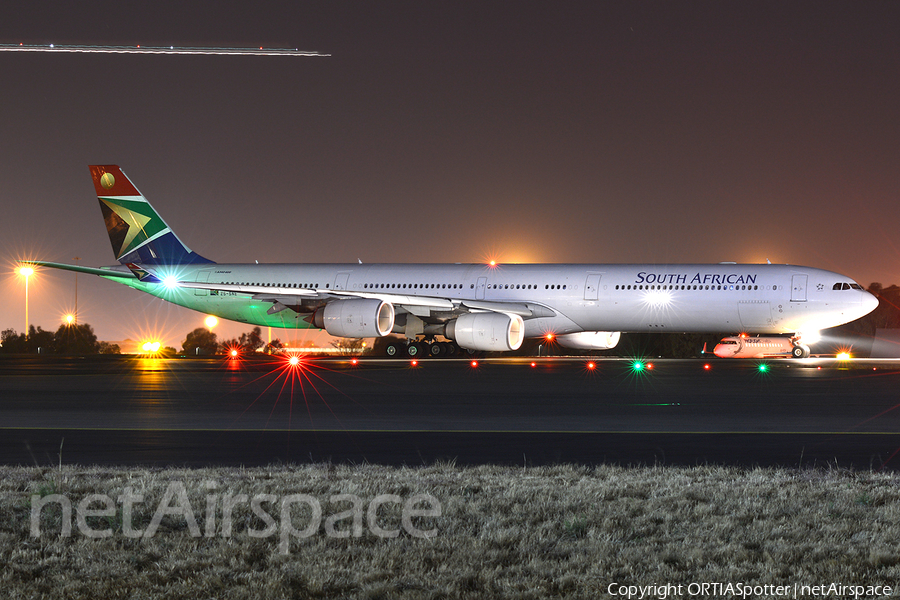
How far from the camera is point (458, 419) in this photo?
14891mm

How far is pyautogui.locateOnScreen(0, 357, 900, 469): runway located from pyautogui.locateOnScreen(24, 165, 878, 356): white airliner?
8.53 m

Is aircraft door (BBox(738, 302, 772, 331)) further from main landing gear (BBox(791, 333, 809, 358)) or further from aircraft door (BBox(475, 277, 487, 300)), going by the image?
aircraft door (BBox(475, 277, 487, 300))

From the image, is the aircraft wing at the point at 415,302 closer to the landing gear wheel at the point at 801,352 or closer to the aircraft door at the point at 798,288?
the aircraft door at the point at 798,288

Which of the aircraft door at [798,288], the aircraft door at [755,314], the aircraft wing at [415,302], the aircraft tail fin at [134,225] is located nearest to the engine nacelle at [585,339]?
the aircraft wing at [415,302]

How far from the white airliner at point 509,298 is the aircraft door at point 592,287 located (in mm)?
39

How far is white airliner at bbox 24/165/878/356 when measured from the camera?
34125mm

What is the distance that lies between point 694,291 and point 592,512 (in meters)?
29.0

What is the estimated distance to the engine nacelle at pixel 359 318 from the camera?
3469 cm

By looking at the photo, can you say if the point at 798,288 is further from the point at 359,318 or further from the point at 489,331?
the point at 359,318

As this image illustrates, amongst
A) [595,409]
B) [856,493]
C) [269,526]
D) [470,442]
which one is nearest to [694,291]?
[595,409]

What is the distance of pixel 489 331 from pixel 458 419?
1848cm

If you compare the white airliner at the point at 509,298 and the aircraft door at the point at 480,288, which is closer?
the white airliner at the point at 509,298

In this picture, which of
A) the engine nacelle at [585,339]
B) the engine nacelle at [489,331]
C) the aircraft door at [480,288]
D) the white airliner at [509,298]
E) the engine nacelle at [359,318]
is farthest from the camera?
the engine nacelle at [585,339]

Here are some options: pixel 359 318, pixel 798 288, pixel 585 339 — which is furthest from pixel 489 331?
pixel 798 288
